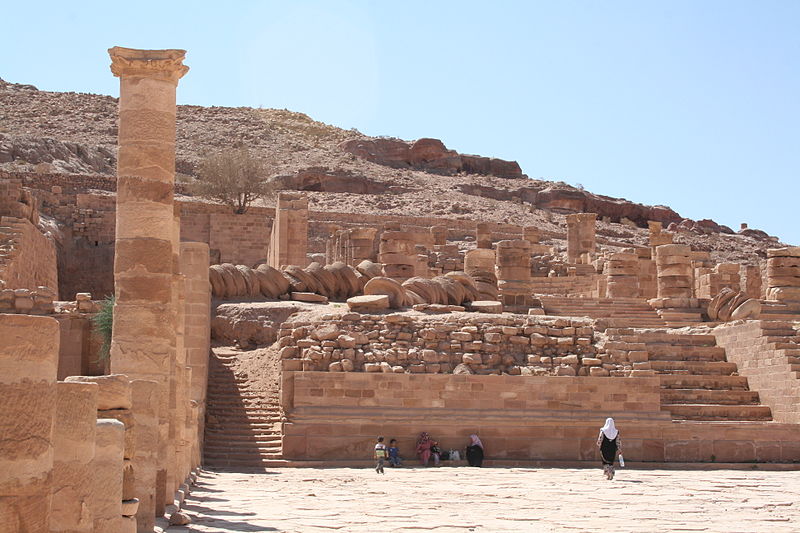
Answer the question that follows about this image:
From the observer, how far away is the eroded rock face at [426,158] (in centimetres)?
6862

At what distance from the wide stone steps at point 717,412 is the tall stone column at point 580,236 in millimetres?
20170

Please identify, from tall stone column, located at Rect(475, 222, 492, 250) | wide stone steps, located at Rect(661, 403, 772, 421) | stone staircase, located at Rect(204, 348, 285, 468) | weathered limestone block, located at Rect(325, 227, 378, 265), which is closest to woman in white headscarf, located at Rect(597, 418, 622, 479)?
wide stone steps, located at Rect(661, 403, 772, 421)

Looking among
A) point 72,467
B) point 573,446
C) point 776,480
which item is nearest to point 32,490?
point 72,467

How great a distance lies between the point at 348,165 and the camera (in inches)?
2506

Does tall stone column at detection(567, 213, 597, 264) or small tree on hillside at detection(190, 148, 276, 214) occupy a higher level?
small tree on hillside at detection(190, 148, 276, 214)

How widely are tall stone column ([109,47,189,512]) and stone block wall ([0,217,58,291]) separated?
928 cm

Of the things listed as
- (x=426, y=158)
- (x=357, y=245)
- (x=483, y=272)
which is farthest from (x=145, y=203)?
(x=426, y=158)

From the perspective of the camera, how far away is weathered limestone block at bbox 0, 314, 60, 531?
14.6 feet

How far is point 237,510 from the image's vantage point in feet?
34.4

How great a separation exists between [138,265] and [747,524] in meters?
6.70

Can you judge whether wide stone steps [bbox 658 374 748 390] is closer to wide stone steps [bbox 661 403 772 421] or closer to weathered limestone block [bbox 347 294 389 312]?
wide stone steps [bbox 661 403 772 421]

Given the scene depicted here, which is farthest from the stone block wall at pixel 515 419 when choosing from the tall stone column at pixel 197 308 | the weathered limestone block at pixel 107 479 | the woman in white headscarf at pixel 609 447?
the weathered limestone block at pixel 107 479

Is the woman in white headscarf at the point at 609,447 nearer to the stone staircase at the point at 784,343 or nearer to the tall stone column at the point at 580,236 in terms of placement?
the stone staircase at the point at 784,343

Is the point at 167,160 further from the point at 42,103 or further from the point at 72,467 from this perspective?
the point at 42,103
